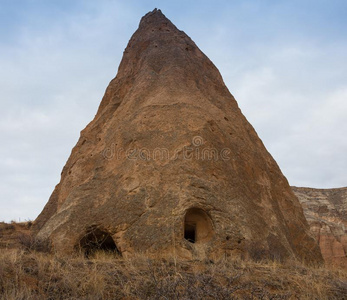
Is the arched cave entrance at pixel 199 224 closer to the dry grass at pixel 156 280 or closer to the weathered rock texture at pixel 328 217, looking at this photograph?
the dry grass at pixel 156 280

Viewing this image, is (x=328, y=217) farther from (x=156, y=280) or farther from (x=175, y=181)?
(x=156, y=280)

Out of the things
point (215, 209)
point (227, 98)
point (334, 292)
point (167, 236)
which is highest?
point (227, 98)

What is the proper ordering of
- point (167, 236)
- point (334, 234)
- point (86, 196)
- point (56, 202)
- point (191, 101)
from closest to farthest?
point (167, 236) < point (86, 196) < point (191, 101) < point (56, 202) < point (334, 234)

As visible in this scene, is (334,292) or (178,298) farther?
(334,292)

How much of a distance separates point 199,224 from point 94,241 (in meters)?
2.48

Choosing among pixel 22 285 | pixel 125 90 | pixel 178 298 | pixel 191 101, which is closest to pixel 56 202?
pixel 125 90

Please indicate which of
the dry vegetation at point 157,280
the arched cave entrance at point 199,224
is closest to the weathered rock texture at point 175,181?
the arched cave entrance at point 199,224

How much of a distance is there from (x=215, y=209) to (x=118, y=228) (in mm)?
2215

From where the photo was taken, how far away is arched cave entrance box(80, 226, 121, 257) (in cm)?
881

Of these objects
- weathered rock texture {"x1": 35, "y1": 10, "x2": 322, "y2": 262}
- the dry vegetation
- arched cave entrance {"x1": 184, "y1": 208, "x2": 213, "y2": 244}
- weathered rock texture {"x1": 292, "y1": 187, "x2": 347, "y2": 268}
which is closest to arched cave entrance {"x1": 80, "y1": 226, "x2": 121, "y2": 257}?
weathered rock texture {"x1": 35, "y1": 10, "x2": 322, "y2": 262}

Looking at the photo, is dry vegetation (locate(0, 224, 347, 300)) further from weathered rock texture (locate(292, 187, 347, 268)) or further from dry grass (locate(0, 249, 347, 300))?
weathered rock texture (locate(292, 187, 347, 268))

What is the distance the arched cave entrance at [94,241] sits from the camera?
881 cm

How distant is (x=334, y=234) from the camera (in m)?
28.5

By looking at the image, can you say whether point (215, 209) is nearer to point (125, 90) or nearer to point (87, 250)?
point (87, 250)
